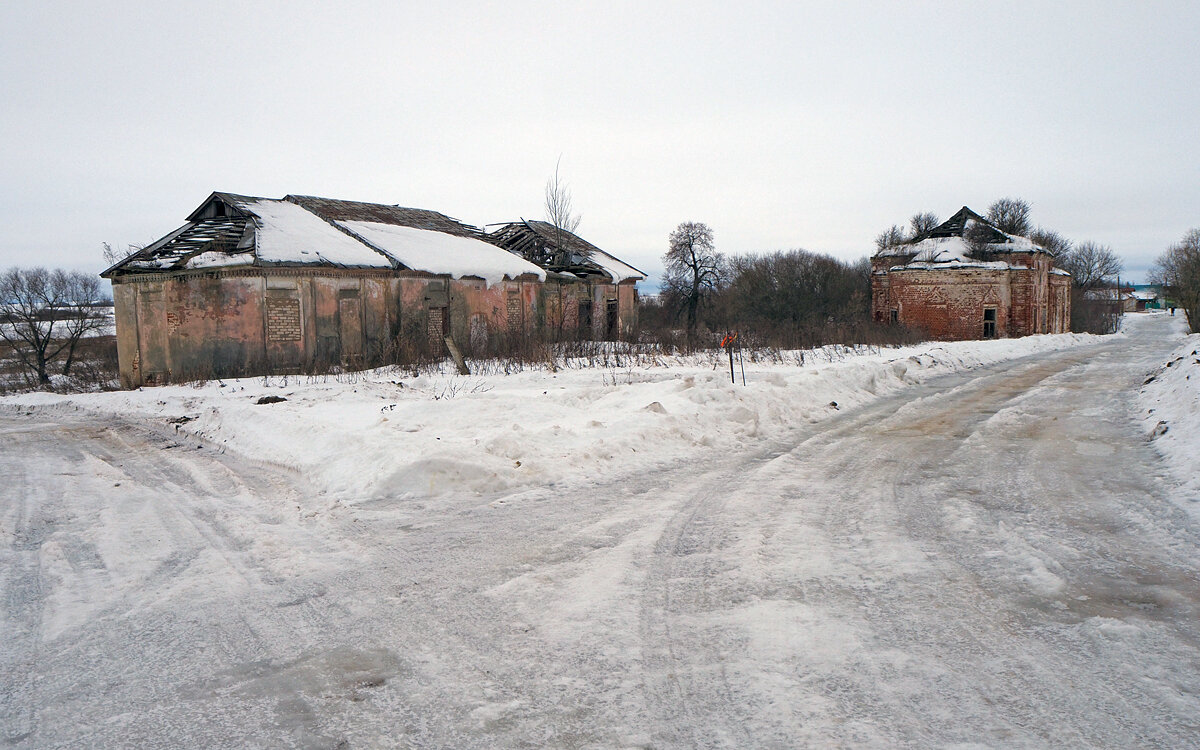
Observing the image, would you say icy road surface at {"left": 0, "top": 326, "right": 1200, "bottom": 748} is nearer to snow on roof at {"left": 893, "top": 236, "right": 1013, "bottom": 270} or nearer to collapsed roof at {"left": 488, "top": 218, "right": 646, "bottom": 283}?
collapsed roof at {"left": 488, "top": 218, "right": 646, "bottom": 283}

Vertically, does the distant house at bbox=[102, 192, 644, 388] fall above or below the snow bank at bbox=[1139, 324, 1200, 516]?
above

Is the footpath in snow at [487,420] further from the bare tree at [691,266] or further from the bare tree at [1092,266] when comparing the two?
the bare tree at [1092,266]

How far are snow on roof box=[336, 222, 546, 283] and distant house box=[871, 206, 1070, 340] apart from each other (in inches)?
874

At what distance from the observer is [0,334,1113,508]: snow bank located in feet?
23.6

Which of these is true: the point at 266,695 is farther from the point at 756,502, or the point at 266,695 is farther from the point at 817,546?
the point at 756,502

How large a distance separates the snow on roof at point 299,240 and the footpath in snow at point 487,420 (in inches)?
217

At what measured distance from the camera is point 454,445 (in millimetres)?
7609

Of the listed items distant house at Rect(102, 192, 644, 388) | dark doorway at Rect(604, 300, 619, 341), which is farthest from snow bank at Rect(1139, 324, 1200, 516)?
dark doorway at Rect(604, 300, 619, 341)

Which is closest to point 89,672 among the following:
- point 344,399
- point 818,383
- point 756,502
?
point 756,502

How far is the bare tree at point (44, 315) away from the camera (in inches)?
1797

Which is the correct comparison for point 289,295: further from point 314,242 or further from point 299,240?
point 314,242

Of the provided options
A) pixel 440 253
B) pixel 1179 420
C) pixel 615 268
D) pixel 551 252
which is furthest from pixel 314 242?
pixel 1179 420

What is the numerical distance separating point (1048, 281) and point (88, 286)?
63.2m

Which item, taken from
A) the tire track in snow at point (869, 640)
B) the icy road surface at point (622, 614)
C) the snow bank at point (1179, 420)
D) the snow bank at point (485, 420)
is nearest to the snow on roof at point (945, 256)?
the snow bank at point (485, 420)
